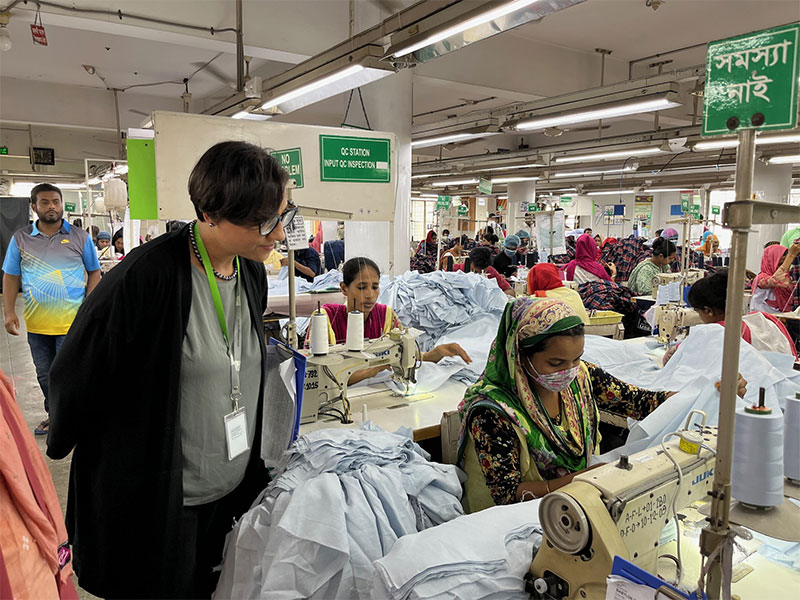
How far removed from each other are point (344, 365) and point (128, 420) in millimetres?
1034

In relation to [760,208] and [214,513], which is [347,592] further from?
[760,208]

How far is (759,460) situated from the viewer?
101cm

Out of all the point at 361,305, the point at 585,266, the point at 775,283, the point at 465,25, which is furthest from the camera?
the point at 585,266

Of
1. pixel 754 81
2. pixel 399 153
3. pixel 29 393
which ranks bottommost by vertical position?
pixel 29 393

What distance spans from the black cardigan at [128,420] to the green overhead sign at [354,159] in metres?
2.39

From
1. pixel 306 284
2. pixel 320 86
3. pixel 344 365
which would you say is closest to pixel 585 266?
pixel 306 284

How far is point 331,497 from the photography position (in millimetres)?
1318

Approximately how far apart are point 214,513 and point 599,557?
37.8 inches

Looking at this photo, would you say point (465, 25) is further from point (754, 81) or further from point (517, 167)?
point (517, 167)

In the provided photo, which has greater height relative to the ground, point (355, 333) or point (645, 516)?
point (355, 333)

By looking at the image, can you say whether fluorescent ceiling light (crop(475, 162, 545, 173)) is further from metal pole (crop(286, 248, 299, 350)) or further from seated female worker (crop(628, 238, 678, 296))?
metal pole (crop(286, 248, 299, 350))

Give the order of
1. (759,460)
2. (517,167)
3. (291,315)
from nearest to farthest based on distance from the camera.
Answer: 1. (759,460)
2. (291,315)
3. (517,167)

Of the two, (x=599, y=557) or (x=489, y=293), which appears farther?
(x=489, y=293)

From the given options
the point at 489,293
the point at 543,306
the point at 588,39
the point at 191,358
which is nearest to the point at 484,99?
the point at 588,39
